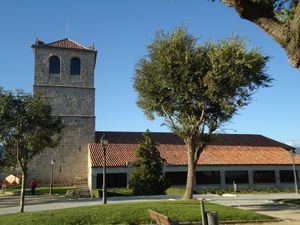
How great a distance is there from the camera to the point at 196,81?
2619 cm

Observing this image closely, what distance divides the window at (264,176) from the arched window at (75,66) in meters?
25.1

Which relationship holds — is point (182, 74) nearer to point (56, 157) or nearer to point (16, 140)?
point (16, 140)

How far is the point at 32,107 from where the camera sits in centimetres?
2148

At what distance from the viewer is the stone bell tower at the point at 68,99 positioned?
47.7 meters

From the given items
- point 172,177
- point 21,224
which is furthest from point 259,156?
point 21,224

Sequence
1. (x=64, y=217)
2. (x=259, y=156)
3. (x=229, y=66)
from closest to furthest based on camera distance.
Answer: (x=64, y=217) < (x=229, y=66) < (x=259, y=156)

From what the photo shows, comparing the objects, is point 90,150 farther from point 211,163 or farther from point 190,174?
point 190,174

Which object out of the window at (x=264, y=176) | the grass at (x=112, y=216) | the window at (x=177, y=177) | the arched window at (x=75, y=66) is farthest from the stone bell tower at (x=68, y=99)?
the grass at (x=112, y=216)

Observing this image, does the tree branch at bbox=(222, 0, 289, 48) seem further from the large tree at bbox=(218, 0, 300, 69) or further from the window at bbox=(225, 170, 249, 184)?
the window at bbox=(225, 170, 249, 184)

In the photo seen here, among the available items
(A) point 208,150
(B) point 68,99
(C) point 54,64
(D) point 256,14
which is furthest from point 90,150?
(D) point 256,14

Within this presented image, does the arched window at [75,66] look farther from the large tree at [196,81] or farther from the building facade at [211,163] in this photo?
the large tree at [196,81]

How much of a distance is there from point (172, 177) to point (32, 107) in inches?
1074

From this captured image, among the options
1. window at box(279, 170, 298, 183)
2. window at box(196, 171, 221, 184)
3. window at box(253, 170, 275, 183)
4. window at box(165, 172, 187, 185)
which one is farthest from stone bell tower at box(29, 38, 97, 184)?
window at box(279, 170, 298, 183)

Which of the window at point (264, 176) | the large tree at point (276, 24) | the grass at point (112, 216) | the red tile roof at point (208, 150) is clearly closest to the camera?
the large tree at point (276, 24)
